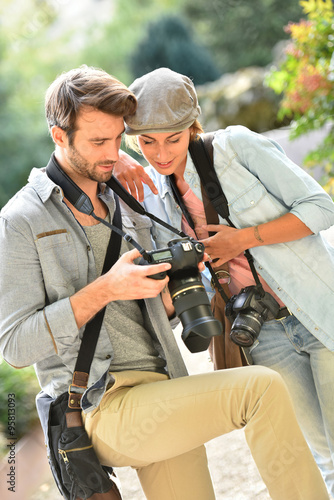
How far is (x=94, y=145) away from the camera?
5.85 ft

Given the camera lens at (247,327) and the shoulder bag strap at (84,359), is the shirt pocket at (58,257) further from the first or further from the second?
the camera lens at (247,327)

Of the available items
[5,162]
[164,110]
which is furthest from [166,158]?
[5,162]

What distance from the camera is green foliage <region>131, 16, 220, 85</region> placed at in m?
14.3

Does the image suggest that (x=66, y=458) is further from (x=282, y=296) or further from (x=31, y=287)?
(x=282, y=296)

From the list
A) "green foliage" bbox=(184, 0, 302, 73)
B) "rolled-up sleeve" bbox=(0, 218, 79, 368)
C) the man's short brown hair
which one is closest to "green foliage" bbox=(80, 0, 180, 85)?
"green foliage" bbox=(184, 0, 302, 73)

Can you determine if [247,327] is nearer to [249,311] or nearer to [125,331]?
[249,311]

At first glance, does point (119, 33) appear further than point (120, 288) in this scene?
Yes

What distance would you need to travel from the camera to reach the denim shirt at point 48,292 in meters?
1.61

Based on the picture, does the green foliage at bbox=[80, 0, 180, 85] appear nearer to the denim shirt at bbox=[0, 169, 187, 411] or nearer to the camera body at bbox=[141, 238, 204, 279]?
the denim shirt at bbox=[0, 169, 187, 411]

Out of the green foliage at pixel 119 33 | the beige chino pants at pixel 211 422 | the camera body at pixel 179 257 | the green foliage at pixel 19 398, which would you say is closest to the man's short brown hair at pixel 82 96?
the camera body at pixel 179 257

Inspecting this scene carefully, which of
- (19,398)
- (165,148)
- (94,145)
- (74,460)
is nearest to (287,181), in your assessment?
(165,148)

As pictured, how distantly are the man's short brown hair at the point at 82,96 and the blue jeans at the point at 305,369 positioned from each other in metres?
0.87

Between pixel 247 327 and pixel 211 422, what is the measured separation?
339 millimetres

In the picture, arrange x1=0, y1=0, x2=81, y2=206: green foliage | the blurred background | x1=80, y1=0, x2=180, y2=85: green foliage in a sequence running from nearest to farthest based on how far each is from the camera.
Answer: the blurred background
x1=0, y1=0, x2=81, y2=206: green foliage
x1=80, y1=0, x2=180, y2=85: green foliage
